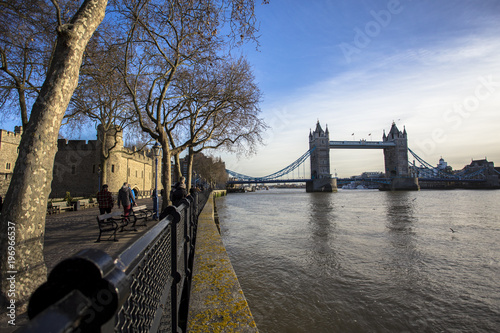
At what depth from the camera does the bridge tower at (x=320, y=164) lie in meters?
70.9

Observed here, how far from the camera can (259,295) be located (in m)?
4.57

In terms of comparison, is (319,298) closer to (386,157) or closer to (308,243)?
(308,243)

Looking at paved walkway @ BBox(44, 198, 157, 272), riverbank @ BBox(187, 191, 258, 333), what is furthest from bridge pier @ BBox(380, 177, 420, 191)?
riverbank @ BBox(187, 191, 258, 333)

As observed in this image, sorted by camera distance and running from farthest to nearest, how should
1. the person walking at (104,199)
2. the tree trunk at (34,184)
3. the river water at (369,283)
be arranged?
the person walking at (104,199)
the river water at (369,283)
the tree trunk at (34,184)

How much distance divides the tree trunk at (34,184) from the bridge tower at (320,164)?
70194 millimetres

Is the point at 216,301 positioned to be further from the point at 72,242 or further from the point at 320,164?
the point at 320,164

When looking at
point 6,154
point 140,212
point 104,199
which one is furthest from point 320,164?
point 104,199

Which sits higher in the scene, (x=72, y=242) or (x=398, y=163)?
(x=398, y=163)

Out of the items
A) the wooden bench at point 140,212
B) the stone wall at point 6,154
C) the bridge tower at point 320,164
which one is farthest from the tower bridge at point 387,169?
the wooden bench at point 140,212

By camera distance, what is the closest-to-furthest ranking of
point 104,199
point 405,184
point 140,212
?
point 104,199 < point 140,212 < point 405,184

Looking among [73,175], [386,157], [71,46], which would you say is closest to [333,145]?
[386,157]

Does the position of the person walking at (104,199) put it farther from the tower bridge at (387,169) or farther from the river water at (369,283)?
the tower bridge at (387,169)

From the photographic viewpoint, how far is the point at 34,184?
10.6 ft

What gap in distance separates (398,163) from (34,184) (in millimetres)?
89053
